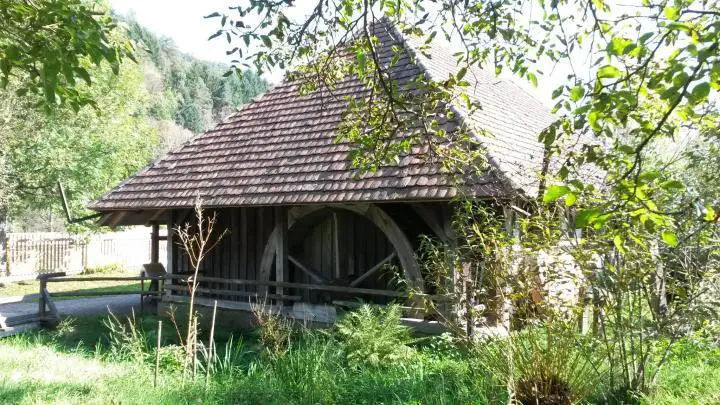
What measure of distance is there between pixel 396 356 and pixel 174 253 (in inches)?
248

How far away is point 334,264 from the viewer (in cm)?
1046

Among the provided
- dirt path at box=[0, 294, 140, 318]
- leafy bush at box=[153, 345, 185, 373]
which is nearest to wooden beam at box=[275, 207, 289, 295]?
leafy bush at box=[153, 345, 185, 373]

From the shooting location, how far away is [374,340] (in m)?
6.51

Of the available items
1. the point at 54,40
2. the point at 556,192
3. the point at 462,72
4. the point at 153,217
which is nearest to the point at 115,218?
the point at 153,217

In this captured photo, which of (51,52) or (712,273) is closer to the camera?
(51,52)

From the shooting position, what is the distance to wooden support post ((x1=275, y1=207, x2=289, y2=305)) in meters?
9.71

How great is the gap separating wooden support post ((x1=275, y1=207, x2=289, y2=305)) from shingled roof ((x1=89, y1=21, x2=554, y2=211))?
635 mm

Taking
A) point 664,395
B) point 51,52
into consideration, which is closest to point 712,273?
point 664,395

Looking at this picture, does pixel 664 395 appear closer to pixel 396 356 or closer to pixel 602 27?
pixel 396 356

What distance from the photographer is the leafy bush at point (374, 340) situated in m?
6.39

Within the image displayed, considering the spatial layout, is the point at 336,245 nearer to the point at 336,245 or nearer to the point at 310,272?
the point at 336,245

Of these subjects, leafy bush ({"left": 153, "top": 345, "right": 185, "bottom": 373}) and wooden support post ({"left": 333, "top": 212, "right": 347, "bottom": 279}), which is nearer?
leafy bush ({"left": 153, "top": 345, "right": 185, "bottom": 373})

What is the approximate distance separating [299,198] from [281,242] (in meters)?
1.35

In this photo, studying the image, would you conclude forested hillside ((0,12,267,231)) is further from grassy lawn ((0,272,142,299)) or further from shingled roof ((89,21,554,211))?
shingled roof ((89,21,554,211))
